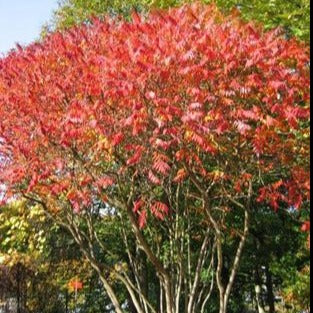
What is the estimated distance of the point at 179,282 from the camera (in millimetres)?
8750

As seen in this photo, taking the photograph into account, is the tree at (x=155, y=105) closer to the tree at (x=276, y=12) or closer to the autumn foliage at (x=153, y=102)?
the autumn foliage at (x=153, y=102)

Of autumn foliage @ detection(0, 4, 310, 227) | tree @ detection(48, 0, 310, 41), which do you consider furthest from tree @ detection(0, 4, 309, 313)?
tree @ detection(48, 0, 310, 41)

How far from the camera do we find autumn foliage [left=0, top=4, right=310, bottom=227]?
677cm

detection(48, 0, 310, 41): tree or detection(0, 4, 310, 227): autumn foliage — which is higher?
A: detection(48, 0, 310, 41): tree

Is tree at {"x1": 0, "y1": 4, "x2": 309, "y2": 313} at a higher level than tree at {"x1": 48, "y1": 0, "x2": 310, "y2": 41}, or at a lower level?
lower

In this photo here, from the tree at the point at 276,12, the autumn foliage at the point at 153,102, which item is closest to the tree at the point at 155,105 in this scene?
the autumn foliage at the point at 153,102

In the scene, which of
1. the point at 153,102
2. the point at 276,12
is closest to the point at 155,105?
the point at 153,102

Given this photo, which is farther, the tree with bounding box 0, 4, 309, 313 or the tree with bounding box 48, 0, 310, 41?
the tree with bounding box 48, 0, 310, 41

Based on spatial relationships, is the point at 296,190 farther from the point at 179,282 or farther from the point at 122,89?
the point at 122,89

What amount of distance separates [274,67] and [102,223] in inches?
471

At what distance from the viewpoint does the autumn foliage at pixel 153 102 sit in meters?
6.77

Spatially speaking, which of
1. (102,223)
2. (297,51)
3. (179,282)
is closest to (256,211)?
(102,223)

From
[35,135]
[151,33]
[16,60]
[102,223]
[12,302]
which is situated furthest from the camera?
[12,302]

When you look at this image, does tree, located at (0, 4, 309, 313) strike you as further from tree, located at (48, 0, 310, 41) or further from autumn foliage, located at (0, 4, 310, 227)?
tree, located at (48, 0, 310, 41)
